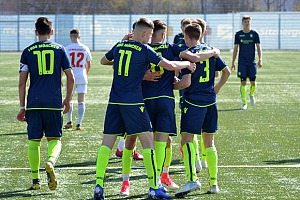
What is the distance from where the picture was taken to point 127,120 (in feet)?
24.9

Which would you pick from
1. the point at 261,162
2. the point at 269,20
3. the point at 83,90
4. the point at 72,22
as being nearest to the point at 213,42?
the point at 269,20

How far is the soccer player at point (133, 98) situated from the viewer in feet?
24.7

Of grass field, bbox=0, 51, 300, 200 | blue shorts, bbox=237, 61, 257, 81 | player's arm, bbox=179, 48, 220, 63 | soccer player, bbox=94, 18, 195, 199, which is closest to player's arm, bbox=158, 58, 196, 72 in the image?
soccer player, bbox=94, 18, 195, 199

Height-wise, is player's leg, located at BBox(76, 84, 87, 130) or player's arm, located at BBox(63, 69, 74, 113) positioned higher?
player's arm, located at BBox(63, 69, 74, 113)

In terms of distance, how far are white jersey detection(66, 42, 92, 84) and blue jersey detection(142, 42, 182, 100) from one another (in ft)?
17.9

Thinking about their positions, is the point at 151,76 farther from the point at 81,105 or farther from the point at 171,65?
the point at 81,105

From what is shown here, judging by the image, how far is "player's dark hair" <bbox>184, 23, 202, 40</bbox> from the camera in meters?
7.92

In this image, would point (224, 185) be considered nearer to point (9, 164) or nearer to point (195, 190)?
point (195, 190)

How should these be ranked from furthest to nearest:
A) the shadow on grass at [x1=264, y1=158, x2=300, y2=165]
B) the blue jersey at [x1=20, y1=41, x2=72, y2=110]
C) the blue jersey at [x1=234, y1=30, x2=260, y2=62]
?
the blue jersey at [x1=234, y1=30, x2=260, y2=62] < the shadow on grass at [x1=264, y1=158, x2=300, y2=165] < the blue jersey at [x1=20, y1=41, x2=72, y2=110]

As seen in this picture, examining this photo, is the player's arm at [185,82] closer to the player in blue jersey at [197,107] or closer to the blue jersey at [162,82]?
the player in blue jersey at [197,107]

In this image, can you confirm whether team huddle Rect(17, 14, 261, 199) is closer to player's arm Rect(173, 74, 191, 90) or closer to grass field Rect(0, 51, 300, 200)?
player's arm Rect(173, 74, 191, 90)

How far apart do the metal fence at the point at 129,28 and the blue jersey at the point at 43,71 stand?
4019 centimetres

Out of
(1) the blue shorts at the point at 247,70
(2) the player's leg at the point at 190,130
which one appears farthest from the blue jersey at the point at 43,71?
(1) the blue shorts at the point at 247,70

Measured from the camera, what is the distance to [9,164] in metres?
9.93
